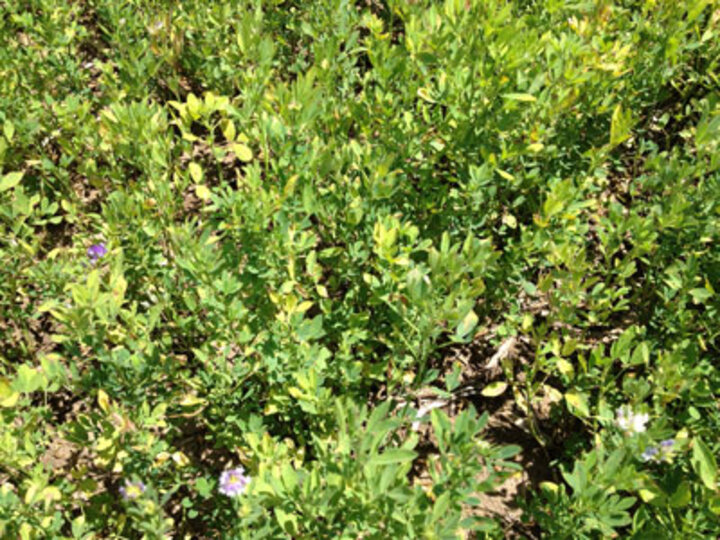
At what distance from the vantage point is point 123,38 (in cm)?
338

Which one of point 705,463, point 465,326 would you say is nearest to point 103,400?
point 465,326

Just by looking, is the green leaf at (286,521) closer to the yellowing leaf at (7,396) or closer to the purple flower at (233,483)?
the purple flower at (233,483)

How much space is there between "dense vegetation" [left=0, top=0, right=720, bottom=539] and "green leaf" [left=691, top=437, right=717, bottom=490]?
0.06ft

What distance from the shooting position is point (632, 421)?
6.57 ft

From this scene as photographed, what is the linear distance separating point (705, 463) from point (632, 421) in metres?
0.23

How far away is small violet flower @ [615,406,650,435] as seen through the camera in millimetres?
1976

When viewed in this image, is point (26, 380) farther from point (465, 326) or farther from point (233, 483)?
point (465, 326)

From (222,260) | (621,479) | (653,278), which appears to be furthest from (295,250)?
(653,278)

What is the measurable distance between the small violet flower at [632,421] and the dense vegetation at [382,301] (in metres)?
0.02

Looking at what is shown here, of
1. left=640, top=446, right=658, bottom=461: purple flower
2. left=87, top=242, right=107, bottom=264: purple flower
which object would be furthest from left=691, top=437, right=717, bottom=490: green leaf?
left=87, top=242, right=107, bottom=264: purple flower

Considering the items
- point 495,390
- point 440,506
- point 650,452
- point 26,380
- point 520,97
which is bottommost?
point 495,390

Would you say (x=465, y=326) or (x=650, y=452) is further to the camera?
(x=465, y=326)

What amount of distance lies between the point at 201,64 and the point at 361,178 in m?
1.54

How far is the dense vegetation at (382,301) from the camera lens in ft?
6.52
